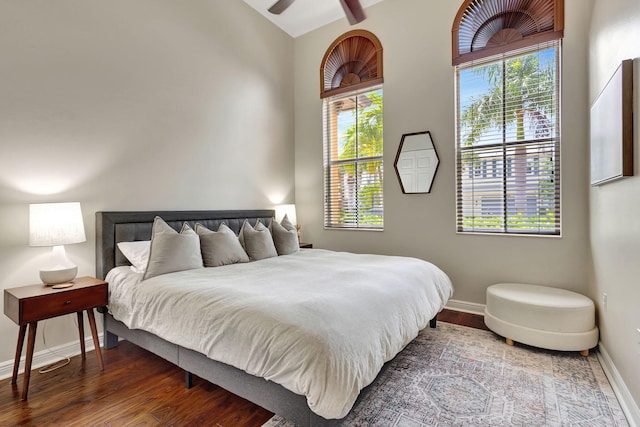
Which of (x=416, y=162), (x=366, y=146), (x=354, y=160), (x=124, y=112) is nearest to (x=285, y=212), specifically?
(x=354, y=160)

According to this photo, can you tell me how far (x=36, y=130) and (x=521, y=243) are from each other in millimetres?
4415

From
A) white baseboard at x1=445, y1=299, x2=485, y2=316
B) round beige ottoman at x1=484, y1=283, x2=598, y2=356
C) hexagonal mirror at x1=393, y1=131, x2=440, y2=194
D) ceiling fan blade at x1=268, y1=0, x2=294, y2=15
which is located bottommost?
white baseboard at x1=445, y1=299, x2=485, y2=316

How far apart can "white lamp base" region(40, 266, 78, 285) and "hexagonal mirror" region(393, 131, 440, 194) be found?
338 cm

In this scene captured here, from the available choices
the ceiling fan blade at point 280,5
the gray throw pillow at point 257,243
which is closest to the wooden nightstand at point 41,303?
the gray throw pillow at point 257,243

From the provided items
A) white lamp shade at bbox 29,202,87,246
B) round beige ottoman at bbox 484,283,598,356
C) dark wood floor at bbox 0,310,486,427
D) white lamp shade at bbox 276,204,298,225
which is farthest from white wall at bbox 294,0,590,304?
white lamp shade at bbox 29,202,87,246

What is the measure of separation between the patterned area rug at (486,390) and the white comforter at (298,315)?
0.36m

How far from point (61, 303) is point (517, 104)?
435 cm

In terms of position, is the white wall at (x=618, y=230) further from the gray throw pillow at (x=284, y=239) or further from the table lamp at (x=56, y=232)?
the table lamp at (x=56, y=232)

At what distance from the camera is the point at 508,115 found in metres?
3.30

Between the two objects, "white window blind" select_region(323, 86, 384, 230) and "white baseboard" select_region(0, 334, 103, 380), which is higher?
"white window blind" select_region(323, 86, 384, 230)

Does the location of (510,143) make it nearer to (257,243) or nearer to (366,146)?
(366,146)

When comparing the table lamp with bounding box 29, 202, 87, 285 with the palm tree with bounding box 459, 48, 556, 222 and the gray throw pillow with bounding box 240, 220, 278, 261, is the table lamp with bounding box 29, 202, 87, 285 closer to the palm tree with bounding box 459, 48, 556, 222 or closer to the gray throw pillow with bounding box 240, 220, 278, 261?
the gray throw pillow with bounding box 240, 220, 278, 261

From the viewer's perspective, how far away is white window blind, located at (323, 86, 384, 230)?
4.22 m

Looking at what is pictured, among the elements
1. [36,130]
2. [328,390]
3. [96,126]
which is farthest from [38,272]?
[328,390]
